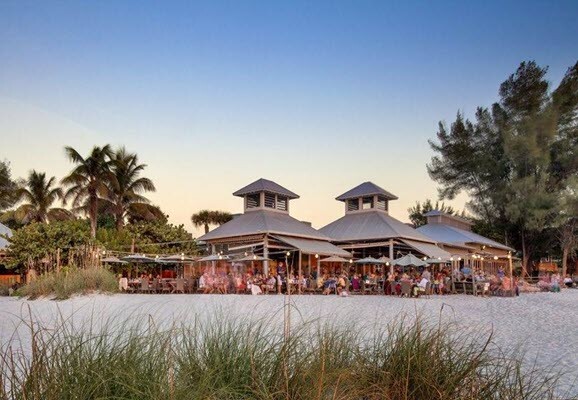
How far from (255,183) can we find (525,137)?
19.3m

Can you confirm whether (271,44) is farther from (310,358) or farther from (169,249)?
(169,249)

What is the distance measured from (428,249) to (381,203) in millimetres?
5230

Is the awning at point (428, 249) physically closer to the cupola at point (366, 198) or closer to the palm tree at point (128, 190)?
the cupola at point (366, 198)

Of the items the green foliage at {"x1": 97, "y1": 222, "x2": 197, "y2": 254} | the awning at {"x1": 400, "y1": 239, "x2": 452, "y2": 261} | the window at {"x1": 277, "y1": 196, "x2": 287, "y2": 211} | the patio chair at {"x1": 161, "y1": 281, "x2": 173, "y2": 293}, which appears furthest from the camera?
the window at {"x1": 277, "y1": 196, "x2": 287, "y2": 211}

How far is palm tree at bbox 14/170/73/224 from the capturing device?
146 feet

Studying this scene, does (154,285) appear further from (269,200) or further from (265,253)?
(269,200)

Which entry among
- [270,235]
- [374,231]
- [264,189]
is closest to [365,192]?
[374,231]

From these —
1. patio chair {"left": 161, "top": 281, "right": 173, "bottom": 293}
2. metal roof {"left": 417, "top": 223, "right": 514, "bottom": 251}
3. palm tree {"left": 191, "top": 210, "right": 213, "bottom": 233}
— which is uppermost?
palm tree {"left": 191, "top": 210, "right": 213, "bottom": 233}

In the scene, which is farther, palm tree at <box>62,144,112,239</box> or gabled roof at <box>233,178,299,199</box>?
palm tree at <box>62,144,112,239</box>

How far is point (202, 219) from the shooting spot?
61.0 m

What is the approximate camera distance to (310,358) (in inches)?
169

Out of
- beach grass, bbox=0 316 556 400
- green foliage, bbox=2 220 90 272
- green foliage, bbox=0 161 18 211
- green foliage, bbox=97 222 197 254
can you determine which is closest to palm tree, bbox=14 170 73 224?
green foliage, bbox=0 161 18 211

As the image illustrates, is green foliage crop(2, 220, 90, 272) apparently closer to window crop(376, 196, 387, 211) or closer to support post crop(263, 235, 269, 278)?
support post crop(263, 235, 269, 278)

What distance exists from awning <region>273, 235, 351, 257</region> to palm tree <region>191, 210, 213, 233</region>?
1213 inches
